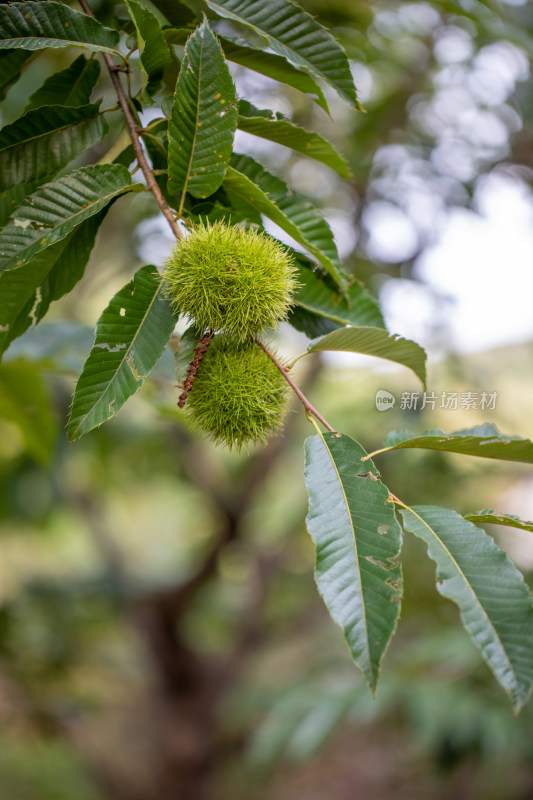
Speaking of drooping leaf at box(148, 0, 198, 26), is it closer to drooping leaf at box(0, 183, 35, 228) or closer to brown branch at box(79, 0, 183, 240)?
brown branch at box(79, 0, 183, 240)

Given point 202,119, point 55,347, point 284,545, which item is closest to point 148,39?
point 202,119

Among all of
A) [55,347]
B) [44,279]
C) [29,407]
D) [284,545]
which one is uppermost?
[44,279]

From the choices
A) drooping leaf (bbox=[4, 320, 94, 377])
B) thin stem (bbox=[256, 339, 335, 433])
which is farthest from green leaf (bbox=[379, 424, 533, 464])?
drooping leaf (bbox=[4, 320, 94, 377])

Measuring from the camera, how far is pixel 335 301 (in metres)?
0.78

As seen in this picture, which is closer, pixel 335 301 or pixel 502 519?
pixel 502 519

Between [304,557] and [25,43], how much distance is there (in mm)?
3670

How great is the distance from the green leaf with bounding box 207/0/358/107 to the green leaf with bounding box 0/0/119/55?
15cm

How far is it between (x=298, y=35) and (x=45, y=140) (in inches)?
12.3

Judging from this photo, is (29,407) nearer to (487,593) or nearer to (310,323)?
(310,323)

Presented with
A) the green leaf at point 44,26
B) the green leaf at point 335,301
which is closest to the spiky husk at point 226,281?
the green leaf at point 335,301

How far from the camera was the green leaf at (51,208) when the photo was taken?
0.64 m

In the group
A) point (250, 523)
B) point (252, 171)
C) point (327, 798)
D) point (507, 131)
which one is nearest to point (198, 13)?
point (252, 171)

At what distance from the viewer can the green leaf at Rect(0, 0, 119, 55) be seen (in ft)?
2.11

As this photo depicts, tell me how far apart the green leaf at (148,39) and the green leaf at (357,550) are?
1.48ft
